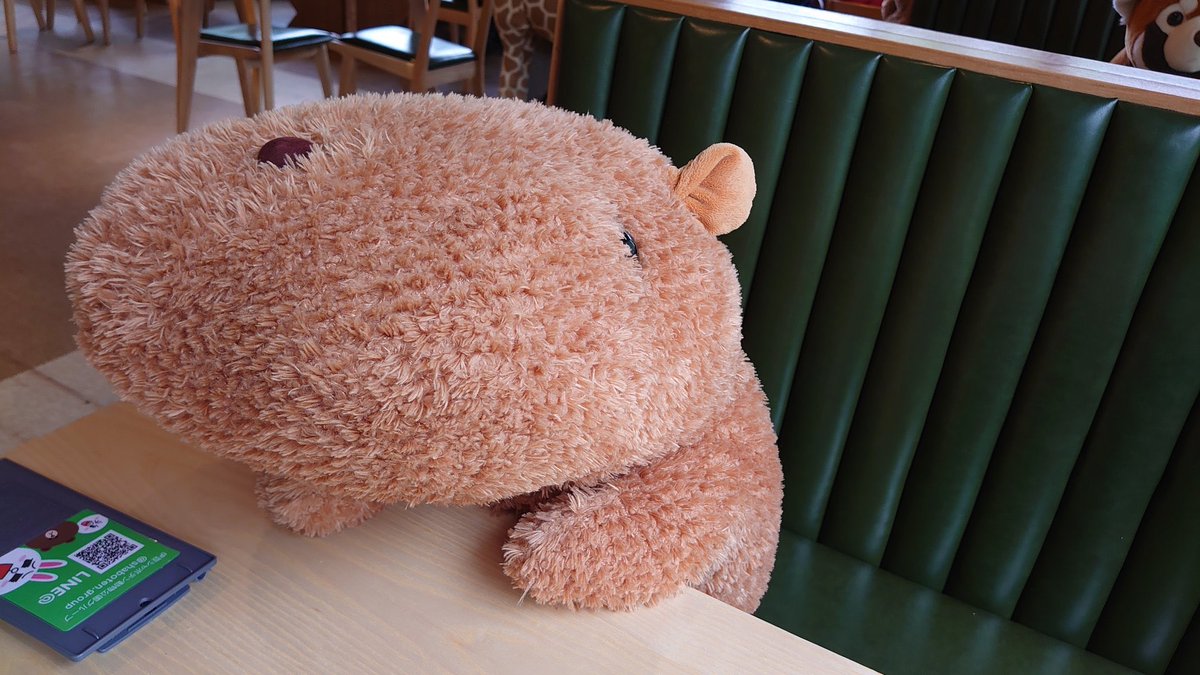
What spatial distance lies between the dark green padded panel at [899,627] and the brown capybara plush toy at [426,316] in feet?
1.56


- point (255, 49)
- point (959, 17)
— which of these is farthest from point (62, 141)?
point (959, 17)

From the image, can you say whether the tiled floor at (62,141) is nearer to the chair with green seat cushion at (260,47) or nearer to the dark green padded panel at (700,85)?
the chair with green seat cushion at (260,47)

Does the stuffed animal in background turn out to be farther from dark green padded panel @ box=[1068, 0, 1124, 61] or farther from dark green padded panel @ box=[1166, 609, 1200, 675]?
dark green padded panel @ box=[1068, 0, 1124, 61]

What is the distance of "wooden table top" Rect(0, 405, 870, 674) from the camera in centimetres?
60

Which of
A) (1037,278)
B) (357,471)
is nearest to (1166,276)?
(1037,278)

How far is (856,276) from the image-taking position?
41.1 inches

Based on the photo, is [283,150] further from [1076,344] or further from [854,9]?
[854,9]

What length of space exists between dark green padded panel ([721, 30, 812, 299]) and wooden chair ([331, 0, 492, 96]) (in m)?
2.20

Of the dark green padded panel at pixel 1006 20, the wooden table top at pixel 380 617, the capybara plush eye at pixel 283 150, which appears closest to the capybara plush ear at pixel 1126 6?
the dark green padded panel at pixel 1006 20

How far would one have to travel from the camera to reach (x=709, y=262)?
66 cm

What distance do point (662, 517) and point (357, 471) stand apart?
0.24 m

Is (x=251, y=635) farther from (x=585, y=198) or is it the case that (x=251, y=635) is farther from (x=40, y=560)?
(x=585, y=198)

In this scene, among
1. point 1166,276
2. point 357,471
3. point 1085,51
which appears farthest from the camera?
point 1085,51

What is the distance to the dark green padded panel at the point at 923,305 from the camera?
37.2 inches
